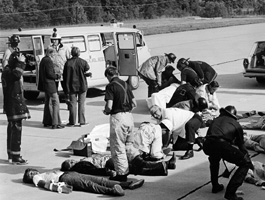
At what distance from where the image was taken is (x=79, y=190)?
918 cm

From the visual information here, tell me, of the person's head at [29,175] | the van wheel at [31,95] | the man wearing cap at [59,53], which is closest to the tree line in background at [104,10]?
the van wheel at [31,95]

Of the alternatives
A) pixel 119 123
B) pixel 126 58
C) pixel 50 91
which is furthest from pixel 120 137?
pixel 126 58

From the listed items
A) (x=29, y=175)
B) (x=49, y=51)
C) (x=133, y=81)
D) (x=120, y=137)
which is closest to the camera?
(x=120, y=137)

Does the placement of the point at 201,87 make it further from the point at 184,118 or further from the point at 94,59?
the point at 94,59

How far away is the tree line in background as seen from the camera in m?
41.3

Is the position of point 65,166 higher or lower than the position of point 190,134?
lower

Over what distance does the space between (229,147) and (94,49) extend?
33.2ft

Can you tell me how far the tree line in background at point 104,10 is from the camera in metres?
41.3

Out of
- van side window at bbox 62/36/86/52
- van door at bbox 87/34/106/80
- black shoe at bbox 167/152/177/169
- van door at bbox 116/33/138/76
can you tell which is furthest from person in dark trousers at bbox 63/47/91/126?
black shoe at bbox 167/152/177/169

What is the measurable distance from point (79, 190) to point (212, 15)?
53.2 m

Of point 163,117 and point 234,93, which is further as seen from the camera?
point 234,93

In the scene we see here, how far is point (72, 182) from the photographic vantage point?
9227 mm

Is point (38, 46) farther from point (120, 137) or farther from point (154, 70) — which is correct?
point (120, 137)
